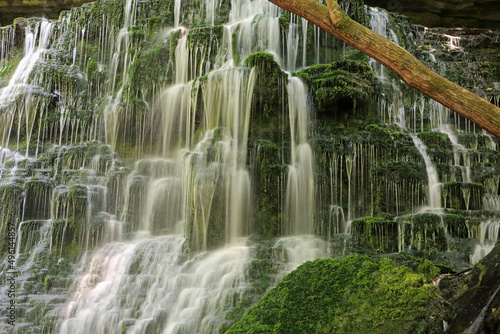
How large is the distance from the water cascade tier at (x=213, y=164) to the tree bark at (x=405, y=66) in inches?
187

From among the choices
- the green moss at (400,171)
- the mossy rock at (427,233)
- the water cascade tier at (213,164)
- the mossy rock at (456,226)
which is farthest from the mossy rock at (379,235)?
the green moss at (400,171)

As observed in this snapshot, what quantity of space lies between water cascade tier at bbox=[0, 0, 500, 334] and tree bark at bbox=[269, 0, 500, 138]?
4.75 meters

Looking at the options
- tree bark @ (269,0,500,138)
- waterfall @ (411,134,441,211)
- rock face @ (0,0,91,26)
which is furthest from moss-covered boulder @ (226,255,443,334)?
rock face @ (0,0,91,26)

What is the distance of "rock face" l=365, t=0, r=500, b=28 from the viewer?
20125 millimetres

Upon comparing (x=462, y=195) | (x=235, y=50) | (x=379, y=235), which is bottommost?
(x=379, y=235)

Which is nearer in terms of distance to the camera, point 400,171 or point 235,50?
point 400,171

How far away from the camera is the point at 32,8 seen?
22.1m

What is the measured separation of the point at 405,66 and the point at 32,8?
21571 millimetres

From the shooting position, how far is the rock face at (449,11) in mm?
20125

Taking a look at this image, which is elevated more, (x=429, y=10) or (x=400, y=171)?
(x=429, y=10)

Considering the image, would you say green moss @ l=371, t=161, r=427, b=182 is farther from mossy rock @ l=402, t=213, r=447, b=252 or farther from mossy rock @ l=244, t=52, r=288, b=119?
mossy rock @ l=244, t=52, r=288, b=119

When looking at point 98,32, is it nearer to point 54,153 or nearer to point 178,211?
point 54,153

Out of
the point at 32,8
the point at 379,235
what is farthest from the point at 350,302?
the point at 32,8

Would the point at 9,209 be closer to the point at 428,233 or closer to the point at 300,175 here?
the point at 300,175
